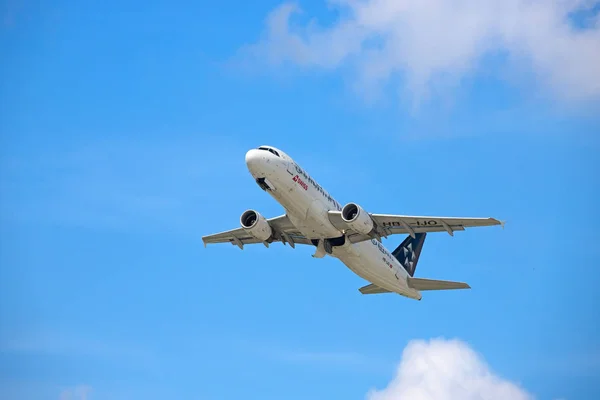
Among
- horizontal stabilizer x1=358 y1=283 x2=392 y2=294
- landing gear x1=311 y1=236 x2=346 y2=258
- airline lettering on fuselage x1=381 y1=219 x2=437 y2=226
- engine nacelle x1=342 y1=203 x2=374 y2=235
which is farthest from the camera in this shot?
horizontal stabilizer x1=358 y1=283 x2=392 y2=294

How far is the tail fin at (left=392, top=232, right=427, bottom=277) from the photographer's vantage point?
72.6 meters

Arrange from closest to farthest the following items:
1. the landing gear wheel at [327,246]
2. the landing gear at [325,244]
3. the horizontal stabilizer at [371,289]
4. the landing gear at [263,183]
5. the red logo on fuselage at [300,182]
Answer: the landing gear at [263,183] → the red logo on fuselage at [300,182] → the landing gear at [325,244] → the landing gear wheel at [327,246] → the horizontal stabilizer at [371,289]

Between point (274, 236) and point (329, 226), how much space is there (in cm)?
504

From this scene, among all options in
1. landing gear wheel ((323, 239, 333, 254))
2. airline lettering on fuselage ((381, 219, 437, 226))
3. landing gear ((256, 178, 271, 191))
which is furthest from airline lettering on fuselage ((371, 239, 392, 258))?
landing gear ((256, 178, 271, 191))

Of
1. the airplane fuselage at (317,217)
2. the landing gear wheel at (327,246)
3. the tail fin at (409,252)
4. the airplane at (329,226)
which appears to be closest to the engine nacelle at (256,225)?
the airplane at (329,226)

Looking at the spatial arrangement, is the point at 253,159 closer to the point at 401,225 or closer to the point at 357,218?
the point at 357,218

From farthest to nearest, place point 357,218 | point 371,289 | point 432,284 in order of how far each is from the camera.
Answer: point 371,289 → point 432,284 → point 357,218

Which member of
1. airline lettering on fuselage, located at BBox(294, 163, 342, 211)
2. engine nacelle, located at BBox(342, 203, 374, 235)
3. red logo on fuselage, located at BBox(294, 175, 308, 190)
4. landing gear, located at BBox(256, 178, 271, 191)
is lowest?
engine nacelle, located at BBox(342, 203, 374, 235)

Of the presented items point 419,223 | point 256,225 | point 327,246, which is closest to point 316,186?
point 327,246

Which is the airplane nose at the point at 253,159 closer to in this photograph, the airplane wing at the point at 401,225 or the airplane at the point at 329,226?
the airplane at the point at 329,226

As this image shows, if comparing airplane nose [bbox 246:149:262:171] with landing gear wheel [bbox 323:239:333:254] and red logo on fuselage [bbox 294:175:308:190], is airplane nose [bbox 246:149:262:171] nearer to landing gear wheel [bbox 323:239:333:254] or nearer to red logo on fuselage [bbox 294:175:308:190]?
red logo on fuselage [bbox 294:175:308:190]

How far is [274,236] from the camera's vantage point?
65.2 m

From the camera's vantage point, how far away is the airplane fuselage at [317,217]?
5816 centimetres

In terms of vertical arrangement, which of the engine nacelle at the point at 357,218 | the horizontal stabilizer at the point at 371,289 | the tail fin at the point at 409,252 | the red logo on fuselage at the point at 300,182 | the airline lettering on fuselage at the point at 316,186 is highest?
the tail fin at the point at 409,252
